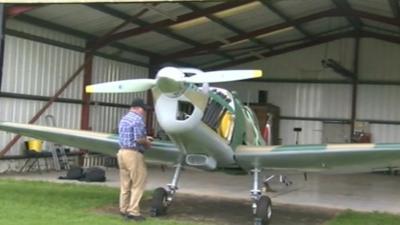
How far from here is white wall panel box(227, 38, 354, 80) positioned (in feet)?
84.2

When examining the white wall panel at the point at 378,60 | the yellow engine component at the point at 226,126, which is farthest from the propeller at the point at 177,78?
the white wall panel at the point at 378,60

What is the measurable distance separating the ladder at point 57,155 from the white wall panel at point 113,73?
2.60 metres

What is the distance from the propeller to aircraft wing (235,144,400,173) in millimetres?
1656

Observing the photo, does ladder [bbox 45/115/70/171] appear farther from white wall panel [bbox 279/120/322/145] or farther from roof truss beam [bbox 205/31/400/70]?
white wall panel [bbox 279/120/322/145]

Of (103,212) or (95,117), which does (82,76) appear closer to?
(95,117)

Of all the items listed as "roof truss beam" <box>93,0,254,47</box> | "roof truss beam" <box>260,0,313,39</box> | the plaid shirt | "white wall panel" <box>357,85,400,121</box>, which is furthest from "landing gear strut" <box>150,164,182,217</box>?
"white wall panel" <box>357,85,400,121</box>

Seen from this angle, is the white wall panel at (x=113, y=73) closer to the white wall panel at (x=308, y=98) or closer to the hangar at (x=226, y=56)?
the hangar at (x=226, y=56)

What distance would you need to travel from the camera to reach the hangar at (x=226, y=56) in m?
16.2

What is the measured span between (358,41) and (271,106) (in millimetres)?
4606

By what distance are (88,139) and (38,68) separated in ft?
23.4

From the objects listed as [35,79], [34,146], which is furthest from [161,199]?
[35,79]

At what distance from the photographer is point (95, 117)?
19938 mm

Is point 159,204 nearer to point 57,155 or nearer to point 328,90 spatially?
point 57,155

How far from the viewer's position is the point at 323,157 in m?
9.14
